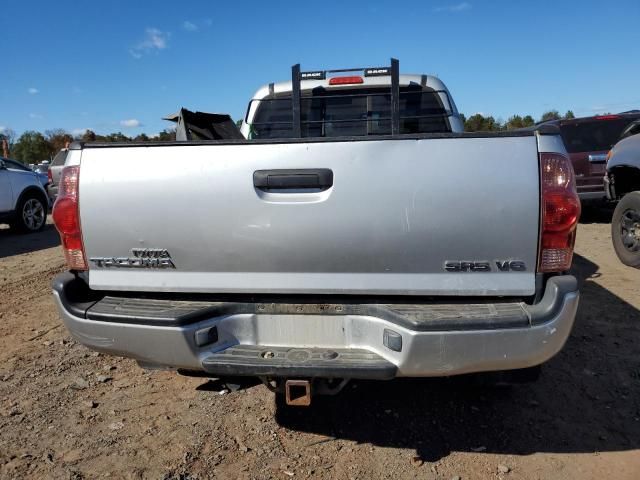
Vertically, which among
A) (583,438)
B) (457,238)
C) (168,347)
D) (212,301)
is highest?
(457,238)

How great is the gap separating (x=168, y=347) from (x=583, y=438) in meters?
2.34

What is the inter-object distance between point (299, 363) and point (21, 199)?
34.1 ft

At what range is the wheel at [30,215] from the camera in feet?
33.8

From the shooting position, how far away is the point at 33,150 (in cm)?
5291

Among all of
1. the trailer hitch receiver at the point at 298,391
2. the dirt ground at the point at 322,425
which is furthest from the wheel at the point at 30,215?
the trailer hitch receiver at the point at 298,391

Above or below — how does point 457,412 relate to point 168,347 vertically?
below

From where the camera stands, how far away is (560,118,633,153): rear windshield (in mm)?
8969

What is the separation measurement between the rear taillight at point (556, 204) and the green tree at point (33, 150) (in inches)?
2375

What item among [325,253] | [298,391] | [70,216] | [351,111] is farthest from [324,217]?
[351,111]

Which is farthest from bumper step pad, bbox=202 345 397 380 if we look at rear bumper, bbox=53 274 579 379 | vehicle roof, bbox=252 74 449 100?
vehicle roof, bbox=252 74 449 100

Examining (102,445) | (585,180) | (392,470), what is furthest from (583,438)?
(585,180)

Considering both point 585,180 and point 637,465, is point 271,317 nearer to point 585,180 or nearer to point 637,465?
point 637,465

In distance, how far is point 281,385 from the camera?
2.38 meters

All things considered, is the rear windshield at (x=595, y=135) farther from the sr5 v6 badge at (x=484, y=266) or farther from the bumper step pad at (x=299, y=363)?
the bumper step pad at (x=299, y=363)
